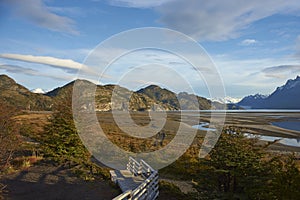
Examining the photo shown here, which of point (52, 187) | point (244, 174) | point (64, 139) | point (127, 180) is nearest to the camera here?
point (244, 174)

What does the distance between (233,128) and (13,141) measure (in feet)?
37.0

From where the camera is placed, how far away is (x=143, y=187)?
9.80 m

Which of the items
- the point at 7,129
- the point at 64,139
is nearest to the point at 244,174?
the point at 7,129

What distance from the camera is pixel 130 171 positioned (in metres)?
15.3

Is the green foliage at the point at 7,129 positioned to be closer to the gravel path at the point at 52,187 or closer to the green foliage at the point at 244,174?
the gravel path at the point at 52,187

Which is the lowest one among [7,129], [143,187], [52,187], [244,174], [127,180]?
[52,187]

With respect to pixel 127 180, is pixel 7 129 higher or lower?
higher

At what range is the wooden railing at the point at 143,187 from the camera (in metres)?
8.37

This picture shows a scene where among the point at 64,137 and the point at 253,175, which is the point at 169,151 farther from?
the point at 253,175

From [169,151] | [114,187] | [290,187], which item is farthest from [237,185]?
[169,151]

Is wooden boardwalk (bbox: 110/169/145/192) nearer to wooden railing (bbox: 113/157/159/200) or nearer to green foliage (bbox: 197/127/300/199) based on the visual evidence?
wooden railing (bbox: 113/157/159/200)

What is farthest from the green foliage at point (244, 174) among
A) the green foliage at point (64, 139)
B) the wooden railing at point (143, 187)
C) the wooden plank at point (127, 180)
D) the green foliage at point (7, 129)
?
the green foliage at point (64, 139)

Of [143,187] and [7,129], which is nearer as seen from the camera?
[143,187]

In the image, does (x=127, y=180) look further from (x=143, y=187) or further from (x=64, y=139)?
(x=64, y=139)
